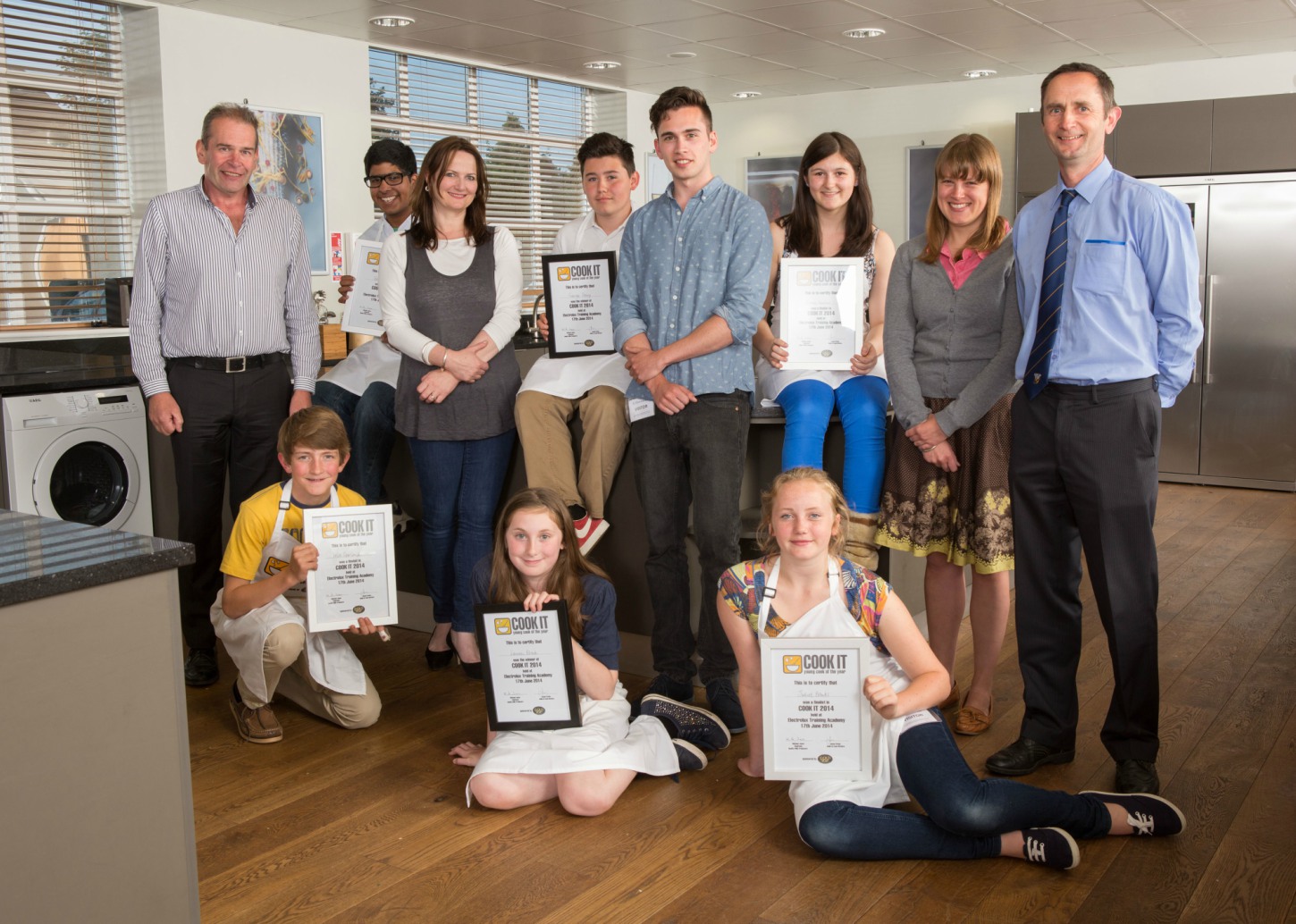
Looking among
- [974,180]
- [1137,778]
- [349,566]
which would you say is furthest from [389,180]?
[1137,778]

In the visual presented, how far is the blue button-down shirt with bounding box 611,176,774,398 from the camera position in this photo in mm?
2941

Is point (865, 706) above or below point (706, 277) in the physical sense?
below

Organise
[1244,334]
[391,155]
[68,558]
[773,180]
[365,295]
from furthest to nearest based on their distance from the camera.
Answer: [773,180] < [1244,334] < [391,155] < [365,295] < [68,558]

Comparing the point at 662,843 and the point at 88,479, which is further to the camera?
the point at 88,479

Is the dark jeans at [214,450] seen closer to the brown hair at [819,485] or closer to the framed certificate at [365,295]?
the framed certificate at [365,295]

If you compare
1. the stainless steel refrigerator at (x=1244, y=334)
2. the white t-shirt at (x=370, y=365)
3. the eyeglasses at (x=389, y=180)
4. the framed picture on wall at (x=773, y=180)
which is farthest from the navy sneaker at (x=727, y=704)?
the framed picture on wall at (x=773, y=180)

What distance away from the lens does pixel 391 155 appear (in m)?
3.84

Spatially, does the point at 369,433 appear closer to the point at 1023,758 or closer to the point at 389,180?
the point at 389,180

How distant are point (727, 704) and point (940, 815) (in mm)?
860

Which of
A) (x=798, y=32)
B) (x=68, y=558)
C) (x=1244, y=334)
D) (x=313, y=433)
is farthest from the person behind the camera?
(x=798, y=32)

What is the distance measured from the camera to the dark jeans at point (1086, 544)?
247 cm

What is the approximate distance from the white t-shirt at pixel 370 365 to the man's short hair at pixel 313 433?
68 centimetres

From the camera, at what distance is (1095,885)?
219cm

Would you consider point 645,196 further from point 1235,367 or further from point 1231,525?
point 1231,525
